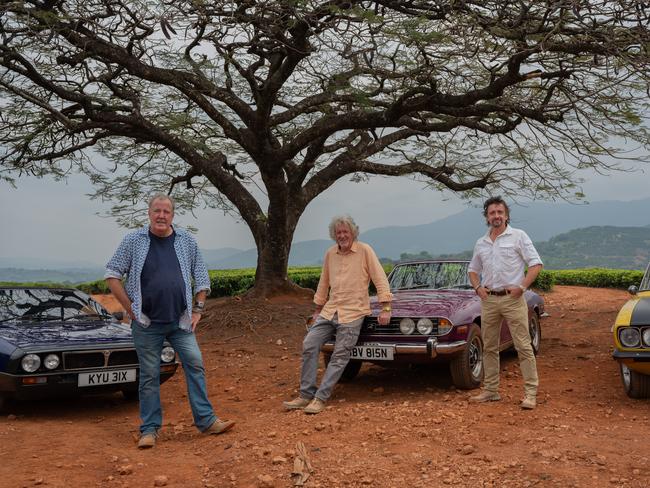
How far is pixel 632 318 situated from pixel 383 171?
9.91 m

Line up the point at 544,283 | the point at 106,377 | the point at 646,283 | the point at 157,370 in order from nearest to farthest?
the point at 157,370 < the point at 106,377 < the point at 646,283 < the point at 544,283

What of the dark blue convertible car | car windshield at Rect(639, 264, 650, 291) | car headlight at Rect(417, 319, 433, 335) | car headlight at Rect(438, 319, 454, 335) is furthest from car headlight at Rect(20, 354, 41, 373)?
car windshield at Rect(639, 264, 650, 291)

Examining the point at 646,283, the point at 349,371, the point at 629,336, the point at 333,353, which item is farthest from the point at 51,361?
the point at 646,283

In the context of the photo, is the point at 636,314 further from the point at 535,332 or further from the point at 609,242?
the point at 609,242

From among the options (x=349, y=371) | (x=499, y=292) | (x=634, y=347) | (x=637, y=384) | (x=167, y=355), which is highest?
(x=499, y=292)

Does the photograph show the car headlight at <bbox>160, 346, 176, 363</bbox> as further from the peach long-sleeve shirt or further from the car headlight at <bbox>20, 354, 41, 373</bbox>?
the peach long-sleeve shirt

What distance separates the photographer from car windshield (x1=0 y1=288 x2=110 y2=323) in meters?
7.61

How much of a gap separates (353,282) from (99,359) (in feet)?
8.99

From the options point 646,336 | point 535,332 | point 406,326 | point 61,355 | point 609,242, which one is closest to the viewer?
point 646,336

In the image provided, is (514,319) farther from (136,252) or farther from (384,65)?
(384,65)

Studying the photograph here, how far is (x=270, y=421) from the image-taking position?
6188 mm

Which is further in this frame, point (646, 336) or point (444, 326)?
point (444, 326)

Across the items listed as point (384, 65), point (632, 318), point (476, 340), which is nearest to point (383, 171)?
point (384, 65)

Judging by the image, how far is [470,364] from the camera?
23.4 ft
